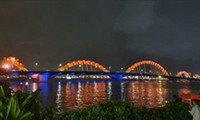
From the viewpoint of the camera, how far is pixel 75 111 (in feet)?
27.1

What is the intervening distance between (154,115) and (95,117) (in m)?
2.71

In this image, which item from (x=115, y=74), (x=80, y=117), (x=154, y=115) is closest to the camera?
(x=80, y=117)

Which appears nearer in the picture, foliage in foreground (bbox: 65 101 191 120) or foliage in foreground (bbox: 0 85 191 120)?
foliage in foreground (bbox: 0 85 191 120)

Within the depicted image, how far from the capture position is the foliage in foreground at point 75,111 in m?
5.68

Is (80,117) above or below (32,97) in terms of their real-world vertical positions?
below

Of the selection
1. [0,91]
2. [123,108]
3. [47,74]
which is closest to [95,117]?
[123,108]

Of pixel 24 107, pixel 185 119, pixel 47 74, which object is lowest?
pixel 185 119

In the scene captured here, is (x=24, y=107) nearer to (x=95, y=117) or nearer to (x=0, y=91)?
(x=0, y=91)

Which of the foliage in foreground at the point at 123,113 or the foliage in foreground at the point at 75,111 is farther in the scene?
the foliage in foreground at the point at 123,113

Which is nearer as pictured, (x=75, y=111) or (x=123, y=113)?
(x=75, y=111)

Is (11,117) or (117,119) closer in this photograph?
(11,117)

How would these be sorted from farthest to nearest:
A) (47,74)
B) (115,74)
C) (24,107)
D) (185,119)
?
(115,74) → (47,74) → (185,119) → (24,107)

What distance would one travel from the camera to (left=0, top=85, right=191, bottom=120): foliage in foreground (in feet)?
18.6

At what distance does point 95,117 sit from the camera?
7.98 m
